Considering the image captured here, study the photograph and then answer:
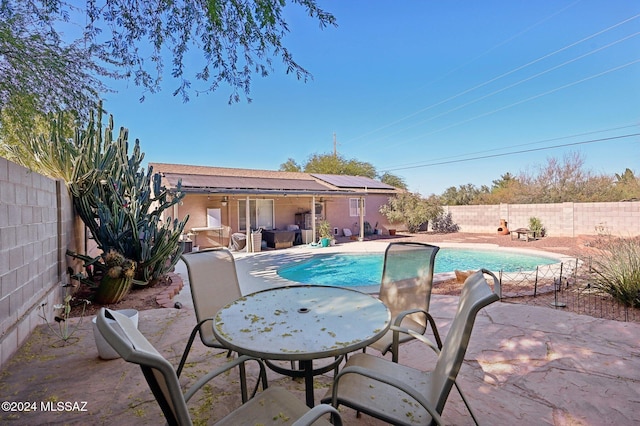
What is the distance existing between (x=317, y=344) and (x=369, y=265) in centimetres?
962

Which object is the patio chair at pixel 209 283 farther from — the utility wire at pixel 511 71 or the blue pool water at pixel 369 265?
the utility wire at pixel 511 71

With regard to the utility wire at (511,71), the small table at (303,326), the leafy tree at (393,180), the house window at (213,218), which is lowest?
the small table at (303,326)

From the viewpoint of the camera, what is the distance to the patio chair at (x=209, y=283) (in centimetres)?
283

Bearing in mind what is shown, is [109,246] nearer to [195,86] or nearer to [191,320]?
[191,320]

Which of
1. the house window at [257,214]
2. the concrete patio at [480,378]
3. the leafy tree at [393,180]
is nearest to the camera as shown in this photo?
the concrete patio at [480,378]

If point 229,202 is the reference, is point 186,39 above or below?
above

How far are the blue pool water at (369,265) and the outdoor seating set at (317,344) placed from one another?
6117 mm

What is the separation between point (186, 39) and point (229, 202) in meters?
11.3

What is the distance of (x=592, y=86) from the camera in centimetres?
1852

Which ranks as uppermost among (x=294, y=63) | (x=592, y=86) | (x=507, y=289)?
(x=592, y=86)

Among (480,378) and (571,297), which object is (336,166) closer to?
(571,297)

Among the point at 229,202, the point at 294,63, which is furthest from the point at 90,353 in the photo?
the point at 229,202

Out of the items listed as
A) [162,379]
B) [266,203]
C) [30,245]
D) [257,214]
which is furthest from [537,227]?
[30,245]

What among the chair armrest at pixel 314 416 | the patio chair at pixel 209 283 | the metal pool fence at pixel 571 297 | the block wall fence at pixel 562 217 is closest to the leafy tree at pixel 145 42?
the patio chair at pixel 209 283
